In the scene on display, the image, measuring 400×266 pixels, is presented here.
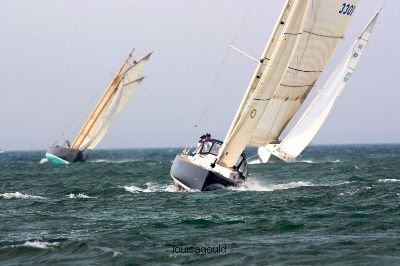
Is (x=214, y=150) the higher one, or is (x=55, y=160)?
(x=214, y=150)

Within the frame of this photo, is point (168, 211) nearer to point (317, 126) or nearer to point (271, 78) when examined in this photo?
point (271, 78)

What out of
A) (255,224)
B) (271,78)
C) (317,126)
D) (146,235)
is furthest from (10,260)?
(317,126)

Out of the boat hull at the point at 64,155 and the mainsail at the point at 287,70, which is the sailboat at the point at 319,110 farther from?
the boat hull at the point at 64,155

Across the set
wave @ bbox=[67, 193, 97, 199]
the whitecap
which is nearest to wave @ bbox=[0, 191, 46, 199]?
wave @ bbox=[67, 193, 97, 199]

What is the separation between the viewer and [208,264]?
1973cm

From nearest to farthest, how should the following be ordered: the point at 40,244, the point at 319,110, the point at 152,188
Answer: the point at 40,244, the point at 152,188, the point at 319,110

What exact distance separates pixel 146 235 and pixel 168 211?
6577 millimetres

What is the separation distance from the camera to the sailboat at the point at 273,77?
38250mm

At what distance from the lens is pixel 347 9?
44.6 metres

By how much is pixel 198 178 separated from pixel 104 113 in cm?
5620

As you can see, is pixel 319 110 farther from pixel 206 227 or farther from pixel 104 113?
pixel 104 113

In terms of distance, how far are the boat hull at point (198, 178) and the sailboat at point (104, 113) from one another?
5360cm

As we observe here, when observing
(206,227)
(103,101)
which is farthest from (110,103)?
(206,227)

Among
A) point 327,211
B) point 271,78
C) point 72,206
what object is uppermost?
point 271,78
